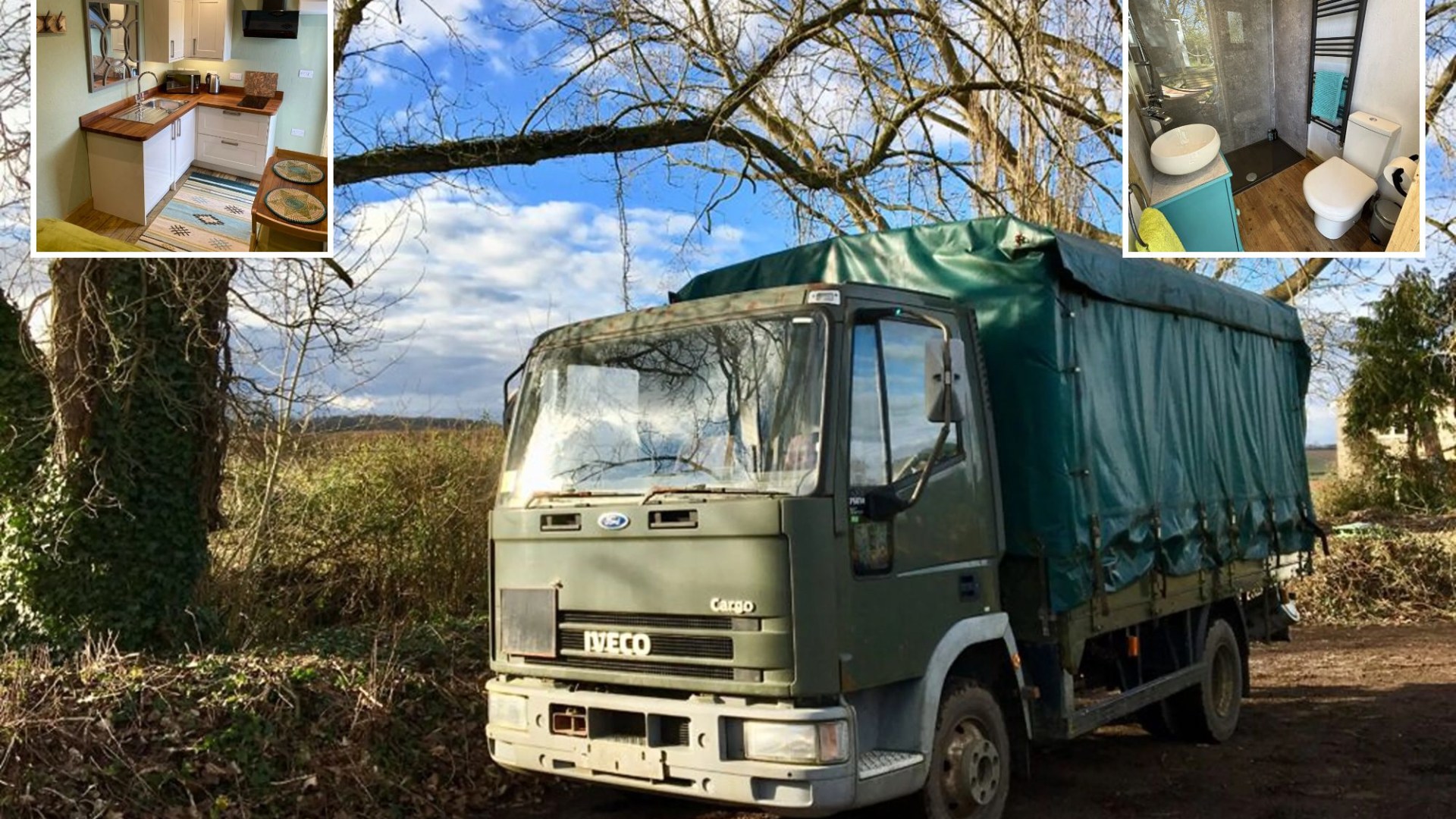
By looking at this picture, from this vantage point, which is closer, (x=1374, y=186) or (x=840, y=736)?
(x=840, y=736)

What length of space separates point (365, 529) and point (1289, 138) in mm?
8185

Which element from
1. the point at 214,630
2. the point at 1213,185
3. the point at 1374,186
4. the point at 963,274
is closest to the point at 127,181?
the point at 214,630

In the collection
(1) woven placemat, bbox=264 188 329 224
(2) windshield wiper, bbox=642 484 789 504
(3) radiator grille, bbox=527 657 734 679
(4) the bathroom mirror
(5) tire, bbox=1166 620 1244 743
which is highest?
(4) the bathroom mirror

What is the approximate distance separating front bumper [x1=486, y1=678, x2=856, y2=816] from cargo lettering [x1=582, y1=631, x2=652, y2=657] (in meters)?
0.19

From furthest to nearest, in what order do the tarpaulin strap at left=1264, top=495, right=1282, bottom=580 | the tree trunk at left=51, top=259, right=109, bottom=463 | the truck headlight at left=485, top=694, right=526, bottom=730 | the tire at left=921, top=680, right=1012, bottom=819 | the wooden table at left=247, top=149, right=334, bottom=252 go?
1. the tarpaulin strap at left=1264, top=495, right=1282, bottom=580
2. the tree trunk at left=51, top=259, right=109, bottom=463
3. the wooden table at left=247, top=149, right=334, bottom=252
4. the truck headlight at left=485, top=694, right=526, bottom=730
5. the tire at left=921, top=680, right=1012, bottom=819

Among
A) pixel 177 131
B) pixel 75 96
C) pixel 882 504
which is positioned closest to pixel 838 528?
pixel 882 504

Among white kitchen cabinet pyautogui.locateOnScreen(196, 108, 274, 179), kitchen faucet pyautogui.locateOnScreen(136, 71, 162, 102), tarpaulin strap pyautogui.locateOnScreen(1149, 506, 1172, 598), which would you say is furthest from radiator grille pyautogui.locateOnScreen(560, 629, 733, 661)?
kitchen faucet pyautogui.locateOnScreen(136, 71, 162, 102)

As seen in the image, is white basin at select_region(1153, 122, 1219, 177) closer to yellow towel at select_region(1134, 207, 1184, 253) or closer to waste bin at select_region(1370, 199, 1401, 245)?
yellow towel at select_region(1134, 207, 1184, 253)

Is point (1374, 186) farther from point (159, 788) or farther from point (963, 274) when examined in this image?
point (159, 788)

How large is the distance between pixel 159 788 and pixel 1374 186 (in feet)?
25.5

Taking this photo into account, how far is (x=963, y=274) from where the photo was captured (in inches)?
259

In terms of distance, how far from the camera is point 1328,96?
759 cm

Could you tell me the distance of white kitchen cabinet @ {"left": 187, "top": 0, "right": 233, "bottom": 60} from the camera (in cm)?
678

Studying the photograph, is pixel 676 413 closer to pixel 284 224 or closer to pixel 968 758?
pixel 968 758
